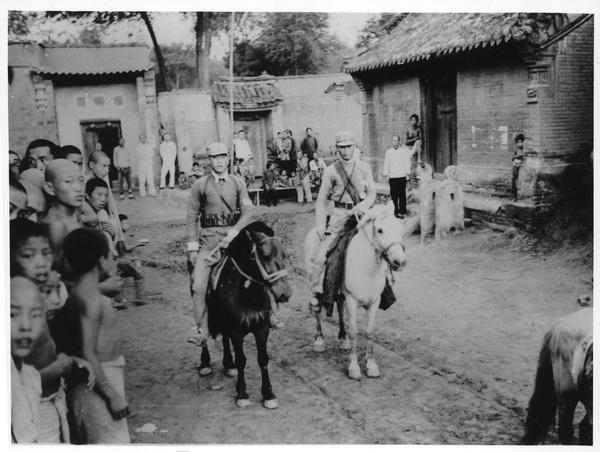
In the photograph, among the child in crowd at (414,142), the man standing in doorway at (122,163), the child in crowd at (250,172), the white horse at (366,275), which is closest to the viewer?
the white horse at (366,275)

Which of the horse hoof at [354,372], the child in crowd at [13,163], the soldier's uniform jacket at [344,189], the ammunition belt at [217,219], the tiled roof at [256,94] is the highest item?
the tiled roof at [256,94]

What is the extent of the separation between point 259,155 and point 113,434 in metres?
4.13

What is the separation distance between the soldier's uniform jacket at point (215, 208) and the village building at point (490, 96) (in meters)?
2.77

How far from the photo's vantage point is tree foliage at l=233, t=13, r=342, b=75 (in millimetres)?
5504

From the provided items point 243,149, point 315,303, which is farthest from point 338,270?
point 243,149

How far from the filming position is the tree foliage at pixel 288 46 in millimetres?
5504

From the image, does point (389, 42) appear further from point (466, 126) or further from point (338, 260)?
→ point (338, 260)

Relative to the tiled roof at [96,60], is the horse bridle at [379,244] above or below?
below

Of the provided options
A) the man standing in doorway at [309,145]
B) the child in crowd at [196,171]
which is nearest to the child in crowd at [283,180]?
the man standing in doorway at [309,145]

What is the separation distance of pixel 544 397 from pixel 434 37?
6057 mm

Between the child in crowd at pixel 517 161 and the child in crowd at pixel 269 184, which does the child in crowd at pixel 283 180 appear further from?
the child in crowd at pixel 517 161

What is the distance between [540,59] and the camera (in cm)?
772

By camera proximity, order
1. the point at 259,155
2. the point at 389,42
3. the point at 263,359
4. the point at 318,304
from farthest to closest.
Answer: the point at 389,42 < the point at 259,155 < the point at 318,304 < the point at 263,359

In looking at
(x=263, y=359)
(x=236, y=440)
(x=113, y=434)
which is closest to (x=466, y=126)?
(x=263, y=359)
